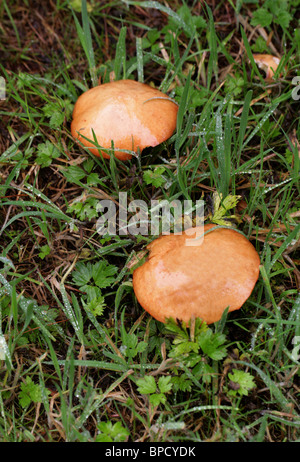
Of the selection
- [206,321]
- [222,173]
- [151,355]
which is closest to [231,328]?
[206,321]

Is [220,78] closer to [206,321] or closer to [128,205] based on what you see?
[128,205]

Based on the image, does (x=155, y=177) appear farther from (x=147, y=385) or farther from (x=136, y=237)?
(x=147, y=385)

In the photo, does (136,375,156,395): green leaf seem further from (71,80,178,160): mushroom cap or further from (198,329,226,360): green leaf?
(71,80,178,160): mushroom cap

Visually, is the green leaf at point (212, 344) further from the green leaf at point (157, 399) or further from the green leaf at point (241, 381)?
the green leaf at point (157, 399)
